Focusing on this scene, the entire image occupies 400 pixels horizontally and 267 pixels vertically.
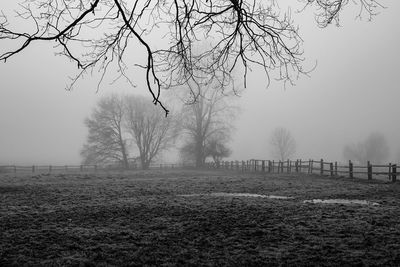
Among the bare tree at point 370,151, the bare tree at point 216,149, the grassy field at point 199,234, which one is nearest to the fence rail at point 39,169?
the bare tree at point 216,149

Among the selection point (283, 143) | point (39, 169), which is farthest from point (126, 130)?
point (283, 143)

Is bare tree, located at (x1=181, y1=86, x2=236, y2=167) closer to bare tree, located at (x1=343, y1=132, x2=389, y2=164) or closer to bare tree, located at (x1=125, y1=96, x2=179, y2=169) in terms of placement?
bare tree, located at (x1=125, y1=96, x2=179, y2=169)

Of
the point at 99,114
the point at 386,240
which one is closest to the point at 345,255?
the point at 386,240

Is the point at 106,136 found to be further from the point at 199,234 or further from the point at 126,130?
the point at 199,234

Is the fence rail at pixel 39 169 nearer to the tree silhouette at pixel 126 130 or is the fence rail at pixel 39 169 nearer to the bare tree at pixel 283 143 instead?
the tree silhouette at pixel 126 130

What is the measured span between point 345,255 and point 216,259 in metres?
1.94

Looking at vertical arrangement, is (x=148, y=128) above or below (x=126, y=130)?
above

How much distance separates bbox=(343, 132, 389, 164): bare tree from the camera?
249ft

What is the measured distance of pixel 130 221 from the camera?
8.70 m

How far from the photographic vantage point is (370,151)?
249 feet

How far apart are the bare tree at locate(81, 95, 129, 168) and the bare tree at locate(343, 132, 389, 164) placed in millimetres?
47518

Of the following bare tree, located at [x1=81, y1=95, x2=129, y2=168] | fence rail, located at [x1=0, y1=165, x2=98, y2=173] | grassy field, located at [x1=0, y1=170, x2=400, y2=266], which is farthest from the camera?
bare tree, located at [x1=81, y1=95, x2=129, y2=168]

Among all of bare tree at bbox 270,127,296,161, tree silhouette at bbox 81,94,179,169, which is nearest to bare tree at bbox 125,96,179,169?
tree silhouette at bbox 81,94,179,169

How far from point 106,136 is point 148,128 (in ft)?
19.0
